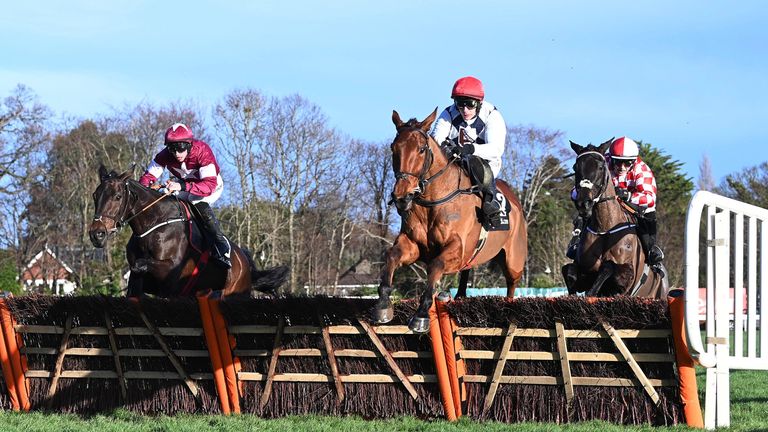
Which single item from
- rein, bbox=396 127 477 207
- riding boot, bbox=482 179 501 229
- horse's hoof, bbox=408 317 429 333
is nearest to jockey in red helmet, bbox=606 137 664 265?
riding boot, bbox=482 179 501 229

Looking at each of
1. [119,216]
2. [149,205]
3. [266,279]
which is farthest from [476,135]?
[266,279]

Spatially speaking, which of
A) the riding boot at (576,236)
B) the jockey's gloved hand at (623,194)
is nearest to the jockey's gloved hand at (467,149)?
the riding boot at (576,236)

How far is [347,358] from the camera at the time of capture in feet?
27.2

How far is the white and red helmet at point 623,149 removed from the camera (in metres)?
10.5

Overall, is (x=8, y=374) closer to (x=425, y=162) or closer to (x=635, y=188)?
(x=425, y=162)

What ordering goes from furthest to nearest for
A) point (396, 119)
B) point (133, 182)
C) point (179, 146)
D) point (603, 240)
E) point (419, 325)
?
point (179, 146)
point (133, 182)
point (603, 240)
point (396, 119)
point (419, 325)

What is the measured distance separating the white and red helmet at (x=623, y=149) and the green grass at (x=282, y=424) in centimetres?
301

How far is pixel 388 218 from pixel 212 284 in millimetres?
34182

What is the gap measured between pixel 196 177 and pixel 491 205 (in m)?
3.86

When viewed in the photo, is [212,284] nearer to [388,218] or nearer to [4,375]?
[4,375]

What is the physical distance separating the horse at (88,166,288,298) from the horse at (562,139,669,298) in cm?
413

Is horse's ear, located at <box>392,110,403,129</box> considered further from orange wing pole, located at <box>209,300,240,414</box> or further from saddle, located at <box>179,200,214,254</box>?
saddle, located at <box>179,200,214,254</box>

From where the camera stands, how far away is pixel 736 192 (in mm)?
51000

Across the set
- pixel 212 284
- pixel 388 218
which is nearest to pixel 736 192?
pixel 388 218
